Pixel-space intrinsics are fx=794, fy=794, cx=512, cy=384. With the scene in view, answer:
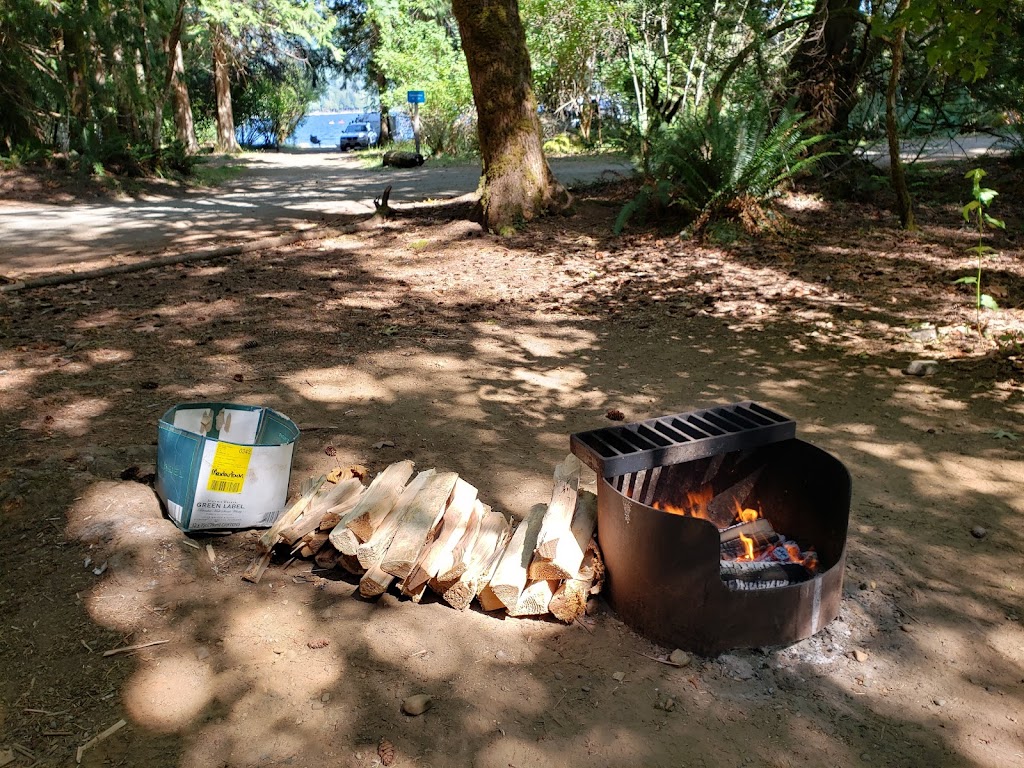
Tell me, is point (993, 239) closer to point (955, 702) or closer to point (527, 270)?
point (527, 270)

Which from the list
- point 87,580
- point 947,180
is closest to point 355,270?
point 87,580

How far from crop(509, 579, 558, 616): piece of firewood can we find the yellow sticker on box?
1.25 m

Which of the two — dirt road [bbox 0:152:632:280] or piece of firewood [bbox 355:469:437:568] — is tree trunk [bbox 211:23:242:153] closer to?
dirt road [bbox 0:152:632:280]

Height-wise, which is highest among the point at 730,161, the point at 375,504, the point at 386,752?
the point at 730,161

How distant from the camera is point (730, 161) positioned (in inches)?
344

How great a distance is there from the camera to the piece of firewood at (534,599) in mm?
2998

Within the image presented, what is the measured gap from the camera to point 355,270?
8766 millimetres

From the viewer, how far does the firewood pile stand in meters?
3.01

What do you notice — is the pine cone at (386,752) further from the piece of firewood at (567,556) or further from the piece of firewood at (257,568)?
the piece of firewood at (257,568)

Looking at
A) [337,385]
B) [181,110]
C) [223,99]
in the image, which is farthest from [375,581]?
[223,99]

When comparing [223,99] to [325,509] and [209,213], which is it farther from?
[325,509]

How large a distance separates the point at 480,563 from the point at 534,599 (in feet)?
0.88

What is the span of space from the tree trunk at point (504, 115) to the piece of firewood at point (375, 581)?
7468 mm

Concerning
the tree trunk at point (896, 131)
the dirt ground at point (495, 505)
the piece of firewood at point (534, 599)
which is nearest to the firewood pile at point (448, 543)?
the piece of firewood at point (534, 599)
